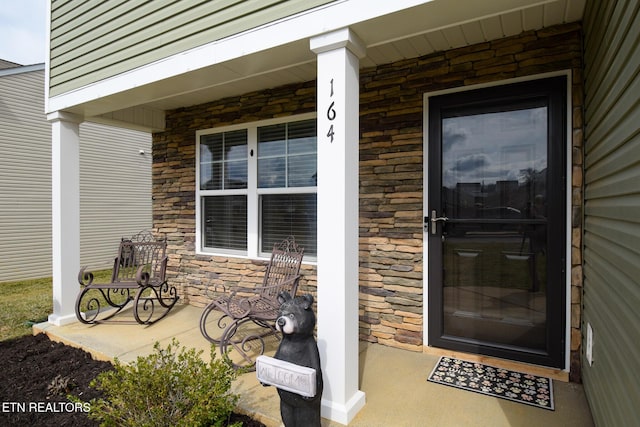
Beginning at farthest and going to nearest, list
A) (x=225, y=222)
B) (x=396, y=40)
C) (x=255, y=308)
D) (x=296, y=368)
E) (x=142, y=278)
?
(x=225, y=222) < (x=142, y=278) < (x=255, y=308) < (x=396, y=40) < (x=296, y=368)

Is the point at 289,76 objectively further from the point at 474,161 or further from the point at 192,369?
the point at 192,369

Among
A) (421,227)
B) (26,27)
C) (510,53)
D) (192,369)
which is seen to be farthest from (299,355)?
(26,27)

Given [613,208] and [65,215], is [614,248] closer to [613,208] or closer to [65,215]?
[613,208]

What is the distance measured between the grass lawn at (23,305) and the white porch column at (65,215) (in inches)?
19.0

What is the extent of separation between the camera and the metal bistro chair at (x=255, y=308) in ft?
9.07

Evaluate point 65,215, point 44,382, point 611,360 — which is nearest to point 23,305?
point 65,215

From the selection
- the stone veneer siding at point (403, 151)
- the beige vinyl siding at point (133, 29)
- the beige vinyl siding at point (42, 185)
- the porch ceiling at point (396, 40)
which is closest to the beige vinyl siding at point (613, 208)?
the stone veneer siding at point (403, 151)

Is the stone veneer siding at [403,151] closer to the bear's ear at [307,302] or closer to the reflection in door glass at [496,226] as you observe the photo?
the reflection in door glass at [496,226]

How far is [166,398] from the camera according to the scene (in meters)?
1.82

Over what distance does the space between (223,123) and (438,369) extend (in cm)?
334

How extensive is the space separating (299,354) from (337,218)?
74 centimetres

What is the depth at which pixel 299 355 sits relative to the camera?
180 centimetres

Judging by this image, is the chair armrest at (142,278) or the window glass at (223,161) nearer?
the chair armrest at (142,278)

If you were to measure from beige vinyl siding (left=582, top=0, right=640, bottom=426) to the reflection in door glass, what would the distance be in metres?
0.38
